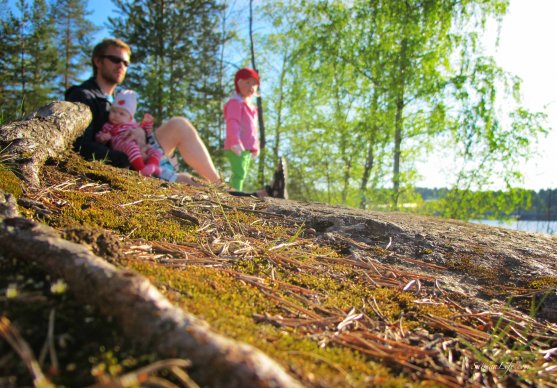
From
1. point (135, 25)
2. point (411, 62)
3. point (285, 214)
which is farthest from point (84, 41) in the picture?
point (285, 214)

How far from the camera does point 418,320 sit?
1.33 m

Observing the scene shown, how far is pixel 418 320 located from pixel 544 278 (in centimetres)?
99

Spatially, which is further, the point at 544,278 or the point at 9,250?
the point at 544,278

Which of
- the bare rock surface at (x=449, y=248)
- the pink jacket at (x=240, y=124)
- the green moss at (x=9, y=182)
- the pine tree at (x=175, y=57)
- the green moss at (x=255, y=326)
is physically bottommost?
the green moss at (x=255, y=326)

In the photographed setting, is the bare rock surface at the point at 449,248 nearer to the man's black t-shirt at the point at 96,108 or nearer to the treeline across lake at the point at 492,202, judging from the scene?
the man's black t-shirt at the point at 96,108

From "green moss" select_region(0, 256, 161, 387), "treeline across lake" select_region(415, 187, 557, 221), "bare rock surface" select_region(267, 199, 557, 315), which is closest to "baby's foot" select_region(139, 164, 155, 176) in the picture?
"bare rock surface" select_region(267, 199, 557, 315)

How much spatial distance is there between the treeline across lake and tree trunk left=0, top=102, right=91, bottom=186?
7.97 meters

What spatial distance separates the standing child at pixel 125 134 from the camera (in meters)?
4.04

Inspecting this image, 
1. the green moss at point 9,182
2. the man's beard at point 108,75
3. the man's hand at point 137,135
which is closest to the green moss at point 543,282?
the green moss at point 9,182

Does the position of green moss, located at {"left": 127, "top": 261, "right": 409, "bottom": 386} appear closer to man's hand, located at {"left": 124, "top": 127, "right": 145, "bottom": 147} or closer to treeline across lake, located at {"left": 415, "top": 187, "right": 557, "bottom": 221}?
man's hand, located at {"left": 124, "top": 127, "right": 145, "bottom": 147}

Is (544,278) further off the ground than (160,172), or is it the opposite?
(160,172)

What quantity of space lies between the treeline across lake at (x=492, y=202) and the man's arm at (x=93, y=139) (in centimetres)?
736

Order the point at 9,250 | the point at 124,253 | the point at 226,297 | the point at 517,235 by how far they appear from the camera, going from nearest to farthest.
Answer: the point at 9,250 → the point at 226,297 → the point at 124,253 → the point at 517,235

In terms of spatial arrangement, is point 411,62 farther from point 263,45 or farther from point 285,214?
point 263,45
